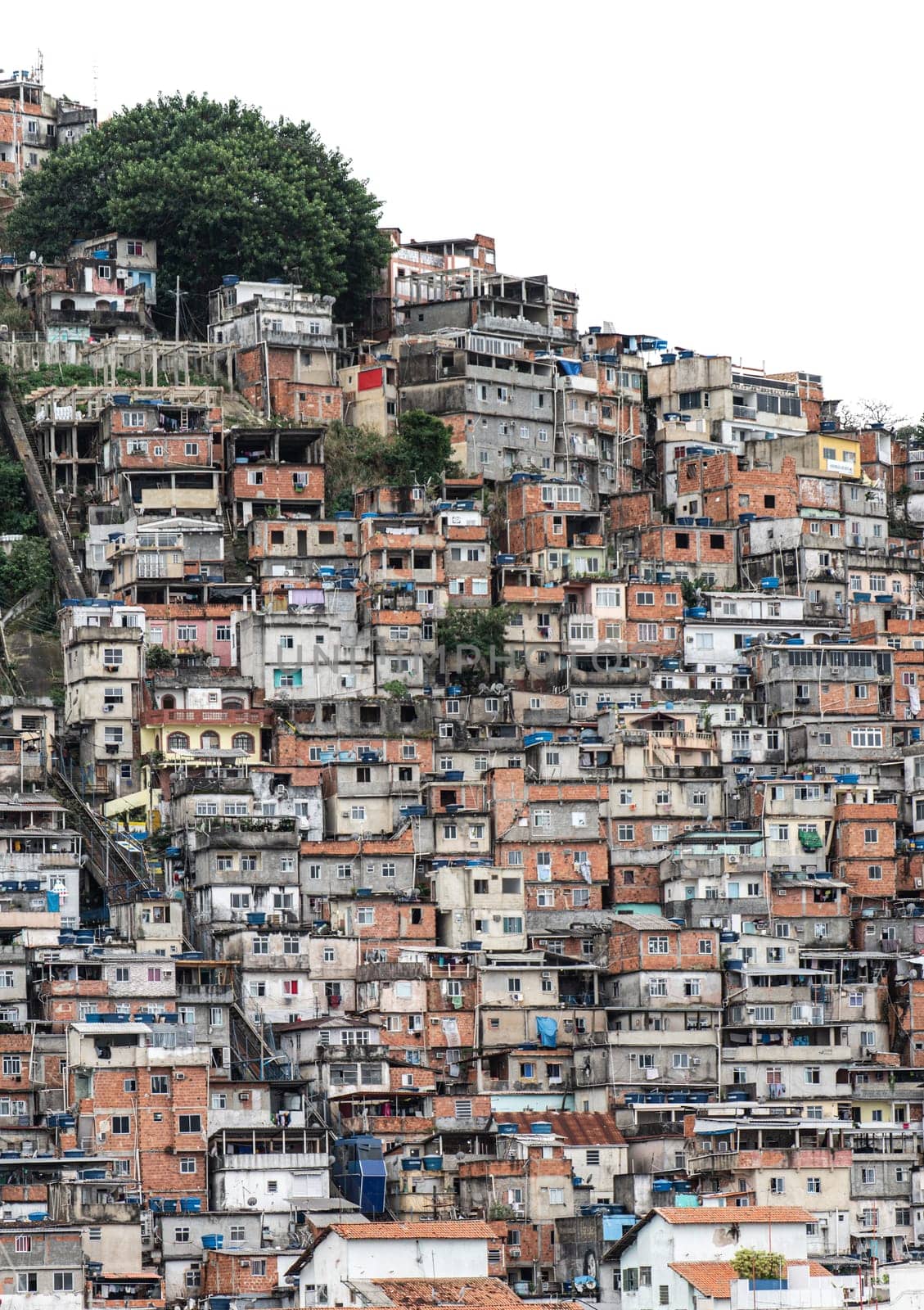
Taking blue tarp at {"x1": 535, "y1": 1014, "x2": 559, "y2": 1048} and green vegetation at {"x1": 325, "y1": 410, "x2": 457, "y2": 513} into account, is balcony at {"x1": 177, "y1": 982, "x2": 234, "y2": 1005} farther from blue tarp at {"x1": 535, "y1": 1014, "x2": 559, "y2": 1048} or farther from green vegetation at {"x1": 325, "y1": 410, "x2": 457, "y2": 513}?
green vegetation at {"x1": 325, "y1": 410, "x2": 457, "y2": 513}

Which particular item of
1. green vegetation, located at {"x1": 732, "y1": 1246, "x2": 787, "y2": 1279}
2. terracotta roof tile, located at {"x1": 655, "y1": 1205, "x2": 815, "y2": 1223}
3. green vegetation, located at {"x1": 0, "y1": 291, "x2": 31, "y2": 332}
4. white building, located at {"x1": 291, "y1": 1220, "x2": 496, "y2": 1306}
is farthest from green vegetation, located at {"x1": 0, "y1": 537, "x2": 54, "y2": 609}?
green vegetation, located at {"x1": 732, "y1": 1246, "x2": 787, "y2": 1279}

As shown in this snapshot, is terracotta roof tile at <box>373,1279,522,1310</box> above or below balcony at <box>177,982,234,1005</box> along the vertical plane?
below

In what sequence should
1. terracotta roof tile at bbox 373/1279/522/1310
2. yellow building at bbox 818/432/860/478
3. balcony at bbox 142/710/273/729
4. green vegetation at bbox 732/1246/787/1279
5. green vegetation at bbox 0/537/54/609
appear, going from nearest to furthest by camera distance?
green vegetation at bbox 732/1246/787/1279 → terracotta roof tile at bbox 373/1279/522/1310 → balcony at bbox 142/710/273/729 → green vegetation at bbox 0/537/54/609 → yellow building at bbox 818/432/860/478

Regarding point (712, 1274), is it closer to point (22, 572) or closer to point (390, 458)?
point (22, 572)

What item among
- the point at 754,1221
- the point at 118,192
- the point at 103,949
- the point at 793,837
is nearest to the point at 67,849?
→ the point at 103,949

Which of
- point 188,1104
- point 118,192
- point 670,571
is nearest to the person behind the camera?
point 188,1104

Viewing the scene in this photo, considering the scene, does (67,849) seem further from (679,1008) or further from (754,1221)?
(754,1221)

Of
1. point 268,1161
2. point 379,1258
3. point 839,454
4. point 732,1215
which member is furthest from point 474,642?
point 379,1258

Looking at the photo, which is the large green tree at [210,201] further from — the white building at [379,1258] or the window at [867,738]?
the white building at [379,1258]

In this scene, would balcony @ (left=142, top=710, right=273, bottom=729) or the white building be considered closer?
the white building
